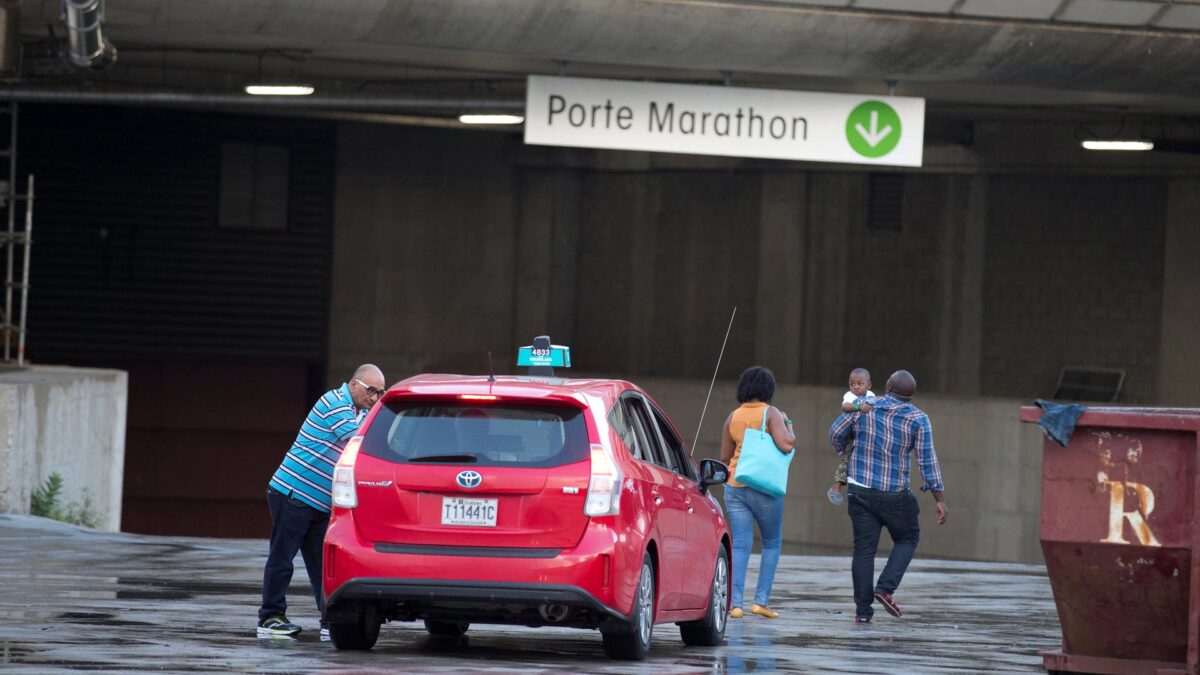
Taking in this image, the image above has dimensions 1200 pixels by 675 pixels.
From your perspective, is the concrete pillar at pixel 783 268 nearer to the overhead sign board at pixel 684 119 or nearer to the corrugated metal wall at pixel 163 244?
the corrugated metal wall at pixel 163 244

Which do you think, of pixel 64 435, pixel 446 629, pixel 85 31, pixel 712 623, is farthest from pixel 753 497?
pixel 64 435

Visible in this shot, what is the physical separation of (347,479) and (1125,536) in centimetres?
373

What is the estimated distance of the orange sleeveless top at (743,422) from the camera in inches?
512

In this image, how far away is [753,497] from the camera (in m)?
12.9

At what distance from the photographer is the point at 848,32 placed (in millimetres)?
18141

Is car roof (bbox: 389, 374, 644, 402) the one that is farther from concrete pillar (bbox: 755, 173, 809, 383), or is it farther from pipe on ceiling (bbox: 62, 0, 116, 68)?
concrete pillar (bbox: 755, 173, 809, 383)

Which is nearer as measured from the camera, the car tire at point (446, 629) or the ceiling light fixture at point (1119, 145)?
the car tire at point (446, 629)

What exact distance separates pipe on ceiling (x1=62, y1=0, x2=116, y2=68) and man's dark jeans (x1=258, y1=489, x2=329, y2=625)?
7.15 m

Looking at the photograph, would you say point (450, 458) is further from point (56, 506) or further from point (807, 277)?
point (807, 277)

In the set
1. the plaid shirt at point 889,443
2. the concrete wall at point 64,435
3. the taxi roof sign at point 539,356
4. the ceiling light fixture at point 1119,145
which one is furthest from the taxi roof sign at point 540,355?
the ceiling light fixture at point 1119,145

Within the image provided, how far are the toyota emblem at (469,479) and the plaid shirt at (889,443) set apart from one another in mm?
4441

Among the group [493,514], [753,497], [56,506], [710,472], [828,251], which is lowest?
[56,506]

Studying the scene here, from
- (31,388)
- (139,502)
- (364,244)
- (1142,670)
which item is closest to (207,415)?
(139,502)

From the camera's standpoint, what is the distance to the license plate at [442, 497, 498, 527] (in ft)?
29.8
